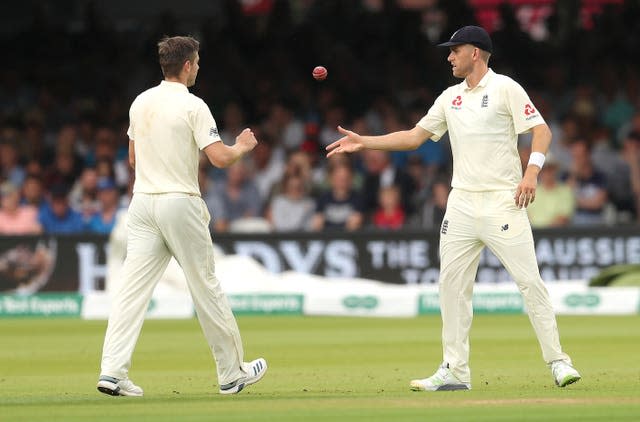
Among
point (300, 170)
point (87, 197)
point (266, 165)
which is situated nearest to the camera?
point (300, 170)

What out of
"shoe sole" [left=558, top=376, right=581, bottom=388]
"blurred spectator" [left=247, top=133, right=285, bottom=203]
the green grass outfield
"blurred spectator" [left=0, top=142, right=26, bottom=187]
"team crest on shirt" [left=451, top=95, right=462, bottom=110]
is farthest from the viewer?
"blurred spectator" [left=0, top=142, right=26, bottom=187]

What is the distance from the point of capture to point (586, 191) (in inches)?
578

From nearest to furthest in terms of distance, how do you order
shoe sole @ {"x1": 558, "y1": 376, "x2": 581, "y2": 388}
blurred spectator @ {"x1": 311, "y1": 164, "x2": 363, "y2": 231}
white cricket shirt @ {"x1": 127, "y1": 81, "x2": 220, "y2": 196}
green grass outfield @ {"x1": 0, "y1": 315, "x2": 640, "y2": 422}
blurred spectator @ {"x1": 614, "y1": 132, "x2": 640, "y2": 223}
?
green grass outfield @ {"x1": 0, "y1": 315, "x2": 640, "y2": 422}, white cricket shirt @ {"x1": 127, "y1": 81, "x2": 220, "y2": 196}, shoe sole @ {"x1": 558, "y1": 376, "x2": 581, "y2": 388}, blurred spectator @ {"x1": 311, "y1": 164, "x2": 363, "y2": 231}, blurred spectator @ {"x1": 614, "y1": 132, "x2": 640, "y2": 223}

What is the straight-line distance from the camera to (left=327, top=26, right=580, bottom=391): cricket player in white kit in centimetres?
685

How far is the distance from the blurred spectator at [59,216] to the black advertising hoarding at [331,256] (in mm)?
660

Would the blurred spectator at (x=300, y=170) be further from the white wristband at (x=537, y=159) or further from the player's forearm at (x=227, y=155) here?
the player's forearm at (x=227, y=155)

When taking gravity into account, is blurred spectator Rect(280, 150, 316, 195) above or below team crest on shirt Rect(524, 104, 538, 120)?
below

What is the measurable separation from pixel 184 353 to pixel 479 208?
3.27 meters

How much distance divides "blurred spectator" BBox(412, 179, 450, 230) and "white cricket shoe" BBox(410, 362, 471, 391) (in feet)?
24.2

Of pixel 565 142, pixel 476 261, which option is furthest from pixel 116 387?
pixel 565 142

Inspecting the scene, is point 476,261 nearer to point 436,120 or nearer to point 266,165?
point 436,120

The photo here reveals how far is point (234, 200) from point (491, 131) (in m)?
8.19

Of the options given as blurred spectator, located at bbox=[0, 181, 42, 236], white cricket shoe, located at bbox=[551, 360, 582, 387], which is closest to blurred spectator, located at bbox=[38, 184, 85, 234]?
blurred spectator, located at bbox=[0, 181, 42, 236]

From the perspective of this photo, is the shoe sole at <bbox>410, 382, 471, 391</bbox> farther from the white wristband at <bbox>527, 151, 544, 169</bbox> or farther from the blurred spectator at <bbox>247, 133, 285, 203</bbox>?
the blurred spectator at <bbox>247, 133, 285, 203</bbox>
